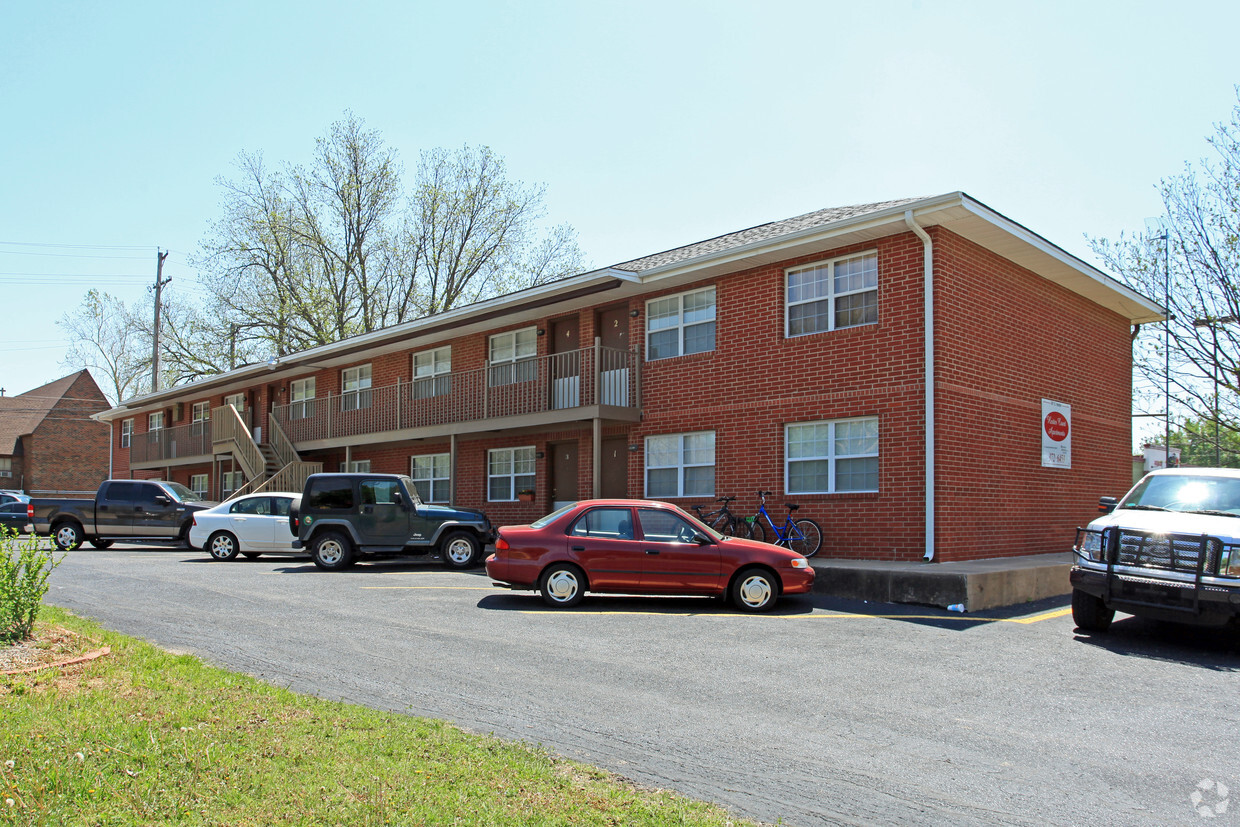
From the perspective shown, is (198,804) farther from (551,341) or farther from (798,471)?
(551,341)

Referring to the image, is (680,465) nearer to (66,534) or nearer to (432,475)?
(432,475)

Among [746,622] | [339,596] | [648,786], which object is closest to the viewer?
[648,786]

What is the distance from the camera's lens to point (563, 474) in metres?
20.6

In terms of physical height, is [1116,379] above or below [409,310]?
below

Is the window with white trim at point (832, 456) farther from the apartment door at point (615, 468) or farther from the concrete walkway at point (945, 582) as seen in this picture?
the apartment door at point (615, 468)

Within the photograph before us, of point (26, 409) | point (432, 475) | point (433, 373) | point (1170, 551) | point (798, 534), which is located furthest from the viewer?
point (26, 409)

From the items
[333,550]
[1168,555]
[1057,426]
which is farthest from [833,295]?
[333,550]

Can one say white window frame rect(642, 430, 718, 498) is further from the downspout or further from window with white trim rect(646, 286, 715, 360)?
the downspout

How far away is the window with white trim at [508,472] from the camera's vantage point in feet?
70.6

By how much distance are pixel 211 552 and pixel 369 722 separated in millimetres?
15169

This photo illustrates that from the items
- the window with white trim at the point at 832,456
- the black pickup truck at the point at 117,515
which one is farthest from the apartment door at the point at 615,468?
the black pickup truck at the point at 117,515

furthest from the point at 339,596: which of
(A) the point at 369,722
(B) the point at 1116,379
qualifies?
(B) the point at 1116,379

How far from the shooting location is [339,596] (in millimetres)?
12508

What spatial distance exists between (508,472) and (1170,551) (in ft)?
48.9
